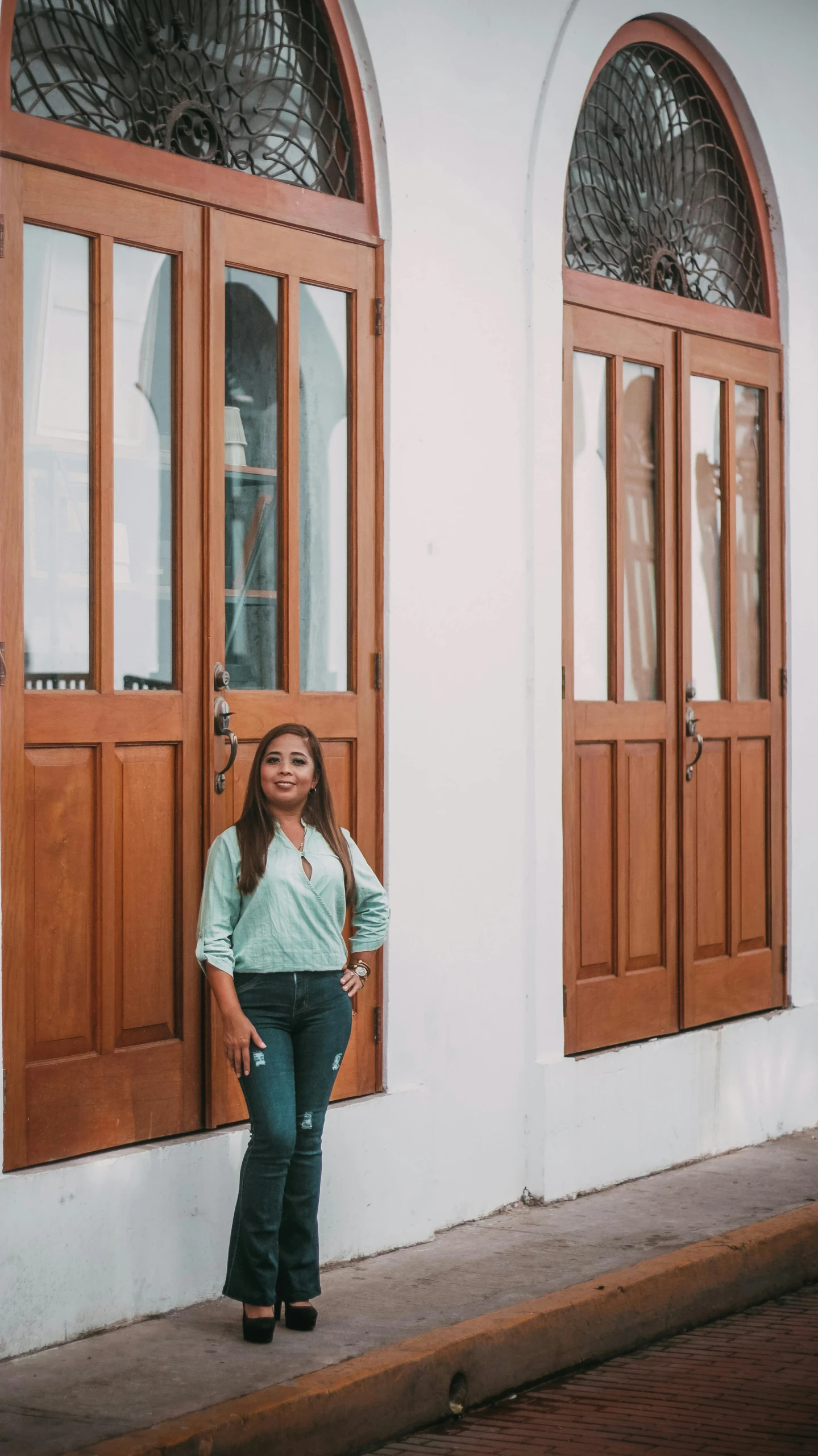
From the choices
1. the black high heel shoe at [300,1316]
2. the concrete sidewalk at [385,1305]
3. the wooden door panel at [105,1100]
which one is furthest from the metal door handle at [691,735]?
the black high heel shoe at [300,1316]

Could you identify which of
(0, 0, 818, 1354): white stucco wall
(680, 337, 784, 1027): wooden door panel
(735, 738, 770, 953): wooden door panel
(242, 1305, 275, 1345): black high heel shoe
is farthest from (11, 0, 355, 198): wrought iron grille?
(242, 1305, 275, 1345): black high heel shoe

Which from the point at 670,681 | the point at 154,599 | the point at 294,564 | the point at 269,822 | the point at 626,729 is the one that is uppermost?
the point at 294,564

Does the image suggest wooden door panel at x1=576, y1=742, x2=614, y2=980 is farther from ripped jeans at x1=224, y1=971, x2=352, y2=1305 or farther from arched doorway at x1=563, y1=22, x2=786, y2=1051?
ripped jeans at x1=224, y1=971, x2=352, y2=1305

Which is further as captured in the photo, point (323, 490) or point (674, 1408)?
point (323, 490)

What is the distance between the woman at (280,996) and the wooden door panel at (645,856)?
2.26 meters

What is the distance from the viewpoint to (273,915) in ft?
15.4

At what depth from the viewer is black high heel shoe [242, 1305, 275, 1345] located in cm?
465

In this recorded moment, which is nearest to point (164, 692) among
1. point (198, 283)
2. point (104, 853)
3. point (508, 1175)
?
point (104, 853)

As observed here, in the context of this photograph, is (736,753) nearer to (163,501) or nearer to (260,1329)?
(163,501)

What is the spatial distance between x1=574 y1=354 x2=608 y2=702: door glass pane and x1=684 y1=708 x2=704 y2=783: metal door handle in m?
0.48

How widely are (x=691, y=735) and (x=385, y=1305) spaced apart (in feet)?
9.66

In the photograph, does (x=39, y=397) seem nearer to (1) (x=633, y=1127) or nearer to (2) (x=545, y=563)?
(2) (x=545, y=563)

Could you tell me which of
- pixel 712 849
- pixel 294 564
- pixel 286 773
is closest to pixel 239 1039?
pixel 286 773

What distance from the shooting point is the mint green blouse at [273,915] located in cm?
468
